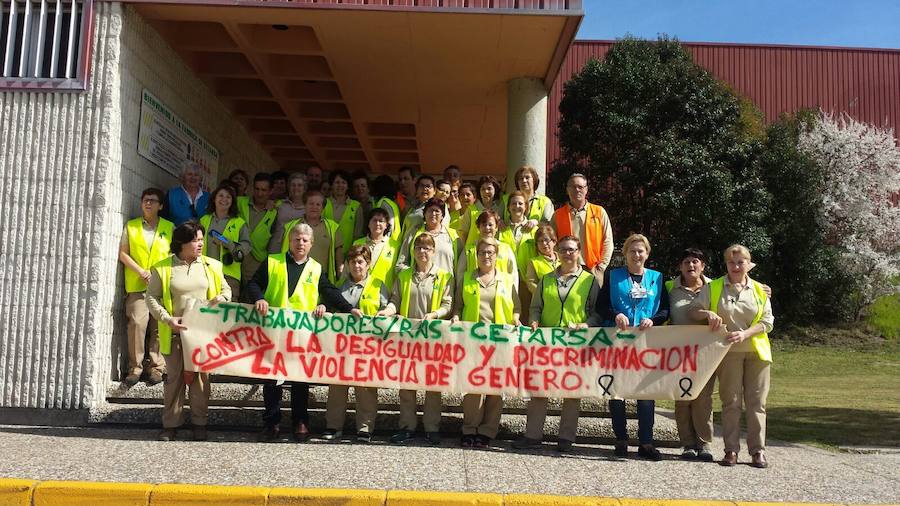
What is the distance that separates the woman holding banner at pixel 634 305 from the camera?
264 inches

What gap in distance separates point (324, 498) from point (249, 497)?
46 cm

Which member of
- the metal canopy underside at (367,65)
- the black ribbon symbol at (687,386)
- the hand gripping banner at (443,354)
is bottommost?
the black ribbon symbol at (687,386)

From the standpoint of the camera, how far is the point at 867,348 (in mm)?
23000

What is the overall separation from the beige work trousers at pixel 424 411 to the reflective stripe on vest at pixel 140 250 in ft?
9.30

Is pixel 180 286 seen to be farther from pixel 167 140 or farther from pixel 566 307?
pixel 566 307

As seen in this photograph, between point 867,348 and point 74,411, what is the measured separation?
22.1 meters

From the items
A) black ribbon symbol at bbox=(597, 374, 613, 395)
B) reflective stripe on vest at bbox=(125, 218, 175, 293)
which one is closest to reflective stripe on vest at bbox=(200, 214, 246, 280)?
reflective stripe on vest at bbox=(125, 218, 175, 293)

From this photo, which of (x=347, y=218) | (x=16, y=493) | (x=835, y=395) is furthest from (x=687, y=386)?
(x=835, y=395)

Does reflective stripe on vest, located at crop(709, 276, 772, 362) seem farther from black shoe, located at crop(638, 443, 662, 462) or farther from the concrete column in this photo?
the concrete column

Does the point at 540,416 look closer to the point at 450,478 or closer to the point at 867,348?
the point at 450,478

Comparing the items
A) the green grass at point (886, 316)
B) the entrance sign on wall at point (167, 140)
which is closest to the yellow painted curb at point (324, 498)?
the entrance sign on wall at point (167, 140)

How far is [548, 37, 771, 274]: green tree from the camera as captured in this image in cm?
2022

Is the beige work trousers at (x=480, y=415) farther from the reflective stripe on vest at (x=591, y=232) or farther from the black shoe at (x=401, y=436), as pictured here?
the reflective stripe on vest at (x=591, y=232)

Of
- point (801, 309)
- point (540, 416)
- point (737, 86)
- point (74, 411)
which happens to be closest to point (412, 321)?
point (540, 416)
